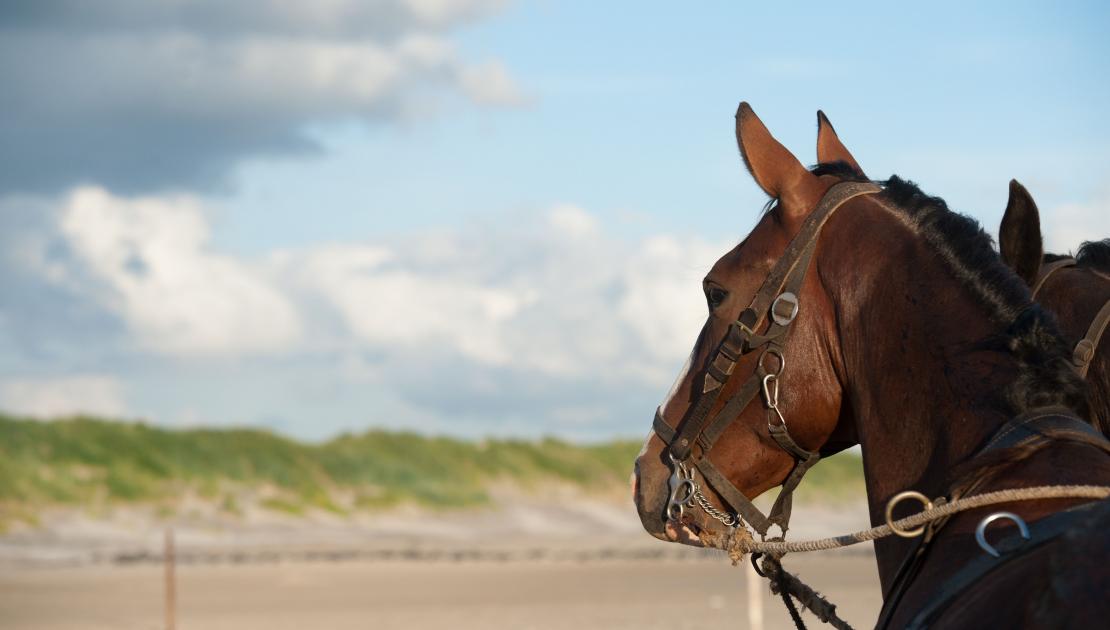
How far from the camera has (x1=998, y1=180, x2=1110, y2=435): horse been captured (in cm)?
374

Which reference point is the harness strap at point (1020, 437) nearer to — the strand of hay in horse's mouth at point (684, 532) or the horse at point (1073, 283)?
the strand of hay in horse's mouth at point (684, 532)

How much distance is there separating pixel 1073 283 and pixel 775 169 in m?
2.04

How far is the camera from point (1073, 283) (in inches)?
190

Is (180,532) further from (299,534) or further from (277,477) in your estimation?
(277,477)

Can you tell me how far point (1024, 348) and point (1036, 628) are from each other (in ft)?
2.77

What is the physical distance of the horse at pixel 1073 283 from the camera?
12.3 feet

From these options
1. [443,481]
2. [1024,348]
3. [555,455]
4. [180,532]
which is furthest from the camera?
[555,455]

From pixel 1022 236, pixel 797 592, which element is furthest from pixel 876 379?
pixel 1022 236

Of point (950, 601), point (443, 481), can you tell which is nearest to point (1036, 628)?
point (950, 601)

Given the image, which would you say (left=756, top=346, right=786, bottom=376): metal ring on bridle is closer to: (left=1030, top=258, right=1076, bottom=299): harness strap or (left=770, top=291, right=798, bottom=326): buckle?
(left=770, top=291, right=798, bottom=326): buckle

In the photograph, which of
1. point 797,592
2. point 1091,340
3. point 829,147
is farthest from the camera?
point 1091,340

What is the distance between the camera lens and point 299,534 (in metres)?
26.2

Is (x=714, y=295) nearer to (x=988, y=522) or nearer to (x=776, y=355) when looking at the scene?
(x=776, y=355)

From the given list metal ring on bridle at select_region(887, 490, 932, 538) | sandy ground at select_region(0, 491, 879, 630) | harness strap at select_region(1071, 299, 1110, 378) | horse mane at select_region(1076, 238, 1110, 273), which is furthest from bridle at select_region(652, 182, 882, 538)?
sandy ground at select_region(0, 491, 879, 630)
